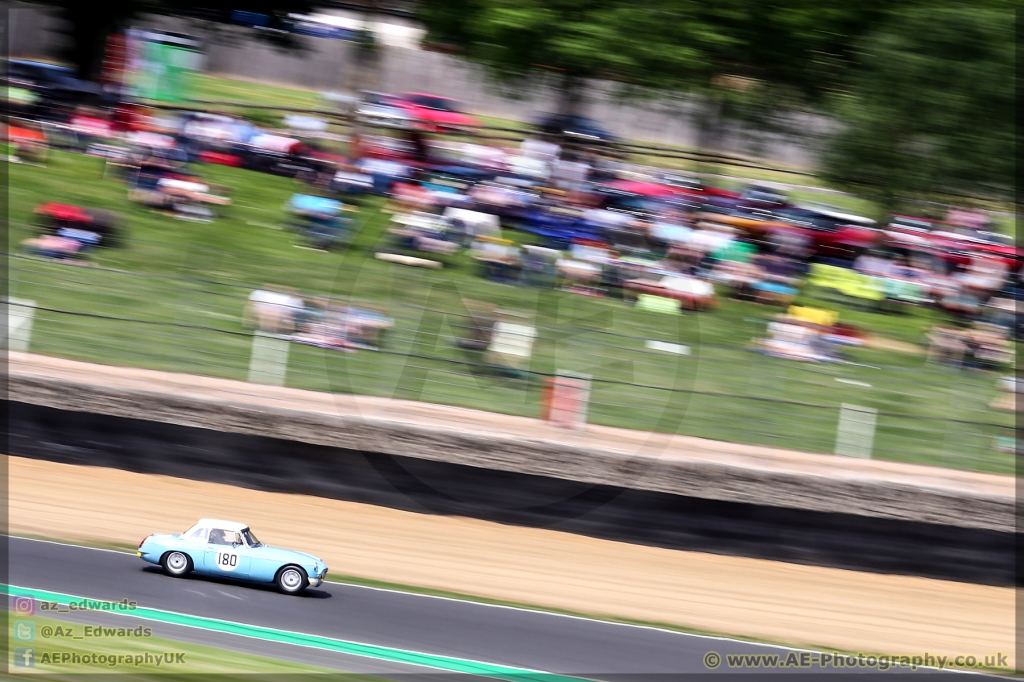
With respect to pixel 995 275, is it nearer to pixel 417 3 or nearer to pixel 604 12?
pixel 604 12

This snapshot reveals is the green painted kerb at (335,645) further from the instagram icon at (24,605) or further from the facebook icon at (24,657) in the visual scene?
the facebook icon at (24,657)

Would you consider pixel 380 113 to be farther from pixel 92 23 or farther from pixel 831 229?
pixel 831 229

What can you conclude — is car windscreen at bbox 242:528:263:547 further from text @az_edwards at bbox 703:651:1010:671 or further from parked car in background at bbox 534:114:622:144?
parked car in background at bbox 534:114:622:144

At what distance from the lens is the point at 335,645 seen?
5051mm

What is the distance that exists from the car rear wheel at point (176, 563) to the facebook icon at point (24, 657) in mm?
1644

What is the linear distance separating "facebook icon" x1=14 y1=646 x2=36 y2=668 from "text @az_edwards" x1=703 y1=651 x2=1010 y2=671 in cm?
319

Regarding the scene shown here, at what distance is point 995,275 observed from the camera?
1014cm

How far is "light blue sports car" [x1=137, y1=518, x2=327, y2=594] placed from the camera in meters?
5.66

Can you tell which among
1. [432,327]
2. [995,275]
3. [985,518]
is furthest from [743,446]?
[995,275]

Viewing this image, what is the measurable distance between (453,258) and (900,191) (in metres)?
5.23

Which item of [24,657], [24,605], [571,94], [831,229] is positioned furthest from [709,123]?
[24,657]

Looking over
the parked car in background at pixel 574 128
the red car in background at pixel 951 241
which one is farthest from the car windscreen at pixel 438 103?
the red car in background at pixel 951 241

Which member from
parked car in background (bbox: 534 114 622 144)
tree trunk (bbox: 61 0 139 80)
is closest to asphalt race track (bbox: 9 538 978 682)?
parked car in background (bbox: 534 114 622 144)

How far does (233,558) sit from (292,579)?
1.06 feet
